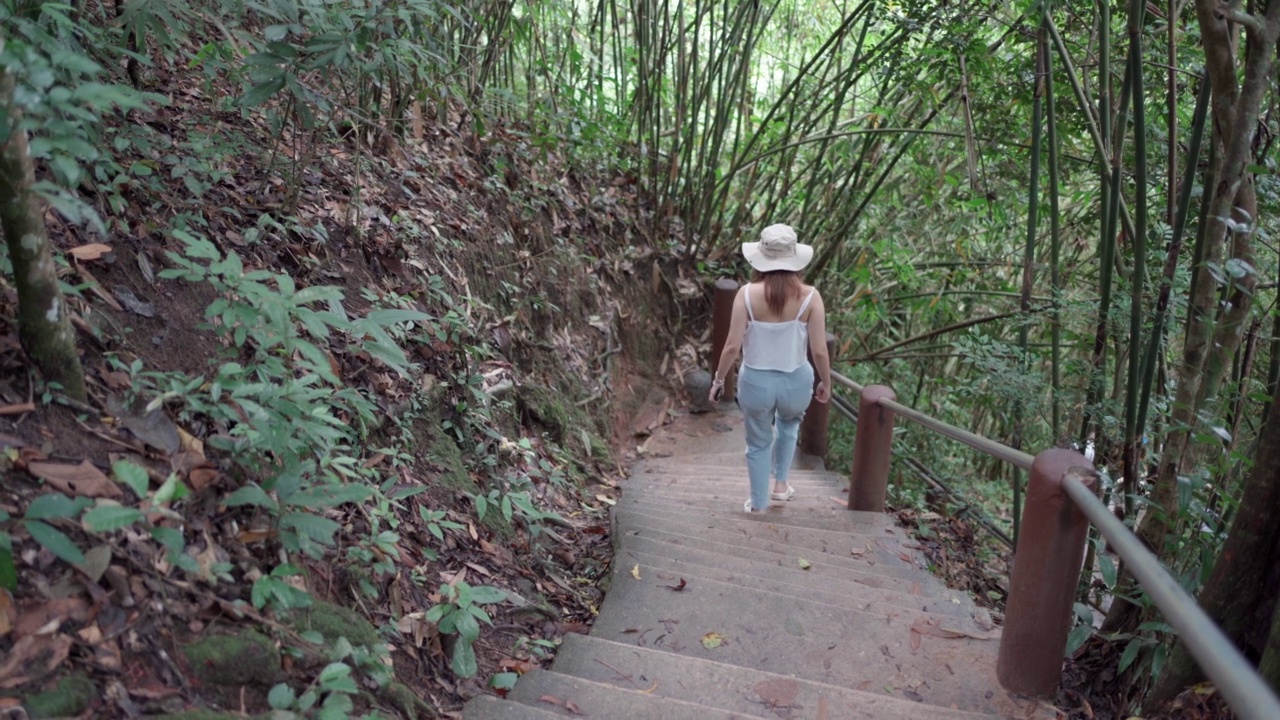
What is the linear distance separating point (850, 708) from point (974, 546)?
3318 millimetres

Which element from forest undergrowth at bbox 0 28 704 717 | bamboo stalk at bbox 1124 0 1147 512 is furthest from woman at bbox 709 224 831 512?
bamboo stalk at bbox 1124 0 1147 512

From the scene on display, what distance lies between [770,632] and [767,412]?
1.38 meters

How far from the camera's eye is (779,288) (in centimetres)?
397

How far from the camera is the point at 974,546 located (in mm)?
5352

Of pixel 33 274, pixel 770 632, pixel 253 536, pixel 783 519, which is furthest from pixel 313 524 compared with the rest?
pixel 783 519

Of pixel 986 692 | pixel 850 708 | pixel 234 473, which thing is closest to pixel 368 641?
pixel 234 473

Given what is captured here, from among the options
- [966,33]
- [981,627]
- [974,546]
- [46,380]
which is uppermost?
[966,33]

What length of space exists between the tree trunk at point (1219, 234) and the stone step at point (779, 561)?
86 centimetres

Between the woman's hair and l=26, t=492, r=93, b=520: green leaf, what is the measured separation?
287 centimetres

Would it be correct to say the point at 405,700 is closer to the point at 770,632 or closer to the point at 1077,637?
the point at 770,632

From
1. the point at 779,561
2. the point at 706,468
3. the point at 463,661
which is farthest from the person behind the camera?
the point at 706,468

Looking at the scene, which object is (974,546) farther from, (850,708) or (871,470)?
(850,708)

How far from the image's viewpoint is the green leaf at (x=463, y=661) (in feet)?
7.64

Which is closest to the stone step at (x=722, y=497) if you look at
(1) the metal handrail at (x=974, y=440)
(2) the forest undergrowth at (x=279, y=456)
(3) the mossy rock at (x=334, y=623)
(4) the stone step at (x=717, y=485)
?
(4) the stone step at (x=717, y=485)
